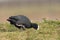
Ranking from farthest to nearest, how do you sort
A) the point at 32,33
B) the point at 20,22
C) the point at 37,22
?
the point at 37,22 < the point at 20,22 < the point at 32,33

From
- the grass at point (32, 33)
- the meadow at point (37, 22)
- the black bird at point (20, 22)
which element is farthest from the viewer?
the black bird at point (20, 22)

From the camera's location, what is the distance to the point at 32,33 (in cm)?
761

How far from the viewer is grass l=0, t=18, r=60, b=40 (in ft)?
24.0

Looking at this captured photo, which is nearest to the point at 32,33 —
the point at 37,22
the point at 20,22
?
the point at 20,22

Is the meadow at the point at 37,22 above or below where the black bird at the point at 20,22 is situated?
below

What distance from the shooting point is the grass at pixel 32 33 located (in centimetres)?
733

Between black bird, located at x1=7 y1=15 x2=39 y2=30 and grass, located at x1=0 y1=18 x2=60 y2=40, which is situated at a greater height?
black bird, located at x1=7 y1=15 x2=39 y2=30

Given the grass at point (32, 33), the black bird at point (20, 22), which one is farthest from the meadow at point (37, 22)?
the black bird at point (20, 22)

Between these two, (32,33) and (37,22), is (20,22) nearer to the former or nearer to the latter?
(32,33)

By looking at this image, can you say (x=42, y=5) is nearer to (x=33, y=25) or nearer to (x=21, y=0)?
(x=21, y=0)

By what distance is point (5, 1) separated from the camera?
540 inches

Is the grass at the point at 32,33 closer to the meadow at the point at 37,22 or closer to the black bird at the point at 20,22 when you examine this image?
the meadow at the point at 37,22

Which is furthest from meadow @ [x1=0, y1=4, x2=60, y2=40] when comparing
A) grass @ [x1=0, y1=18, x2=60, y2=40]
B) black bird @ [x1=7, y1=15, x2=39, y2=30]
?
black bird @ [x1=7, y1=15, x2=39, y2=30]

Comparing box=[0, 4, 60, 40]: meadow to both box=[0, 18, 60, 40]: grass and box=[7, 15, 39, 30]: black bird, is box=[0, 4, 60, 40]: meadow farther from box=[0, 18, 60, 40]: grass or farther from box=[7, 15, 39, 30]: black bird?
box=[7, 15, 39, 30]: black bird
